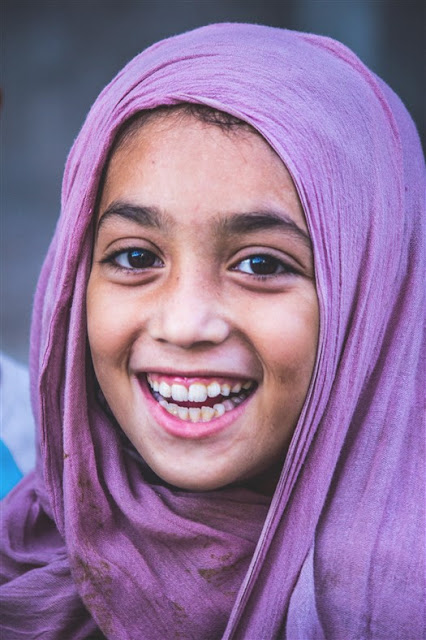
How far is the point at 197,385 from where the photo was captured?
1.52m

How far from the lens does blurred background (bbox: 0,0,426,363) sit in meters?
5.00

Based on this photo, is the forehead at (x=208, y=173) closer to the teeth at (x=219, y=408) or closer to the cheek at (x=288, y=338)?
the cheek at (x=288, y=338)

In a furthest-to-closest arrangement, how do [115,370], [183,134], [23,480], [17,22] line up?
1. [17,22]
2. [23,480]
3. [115,370]
4. [183,134]

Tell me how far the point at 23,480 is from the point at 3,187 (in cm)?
431

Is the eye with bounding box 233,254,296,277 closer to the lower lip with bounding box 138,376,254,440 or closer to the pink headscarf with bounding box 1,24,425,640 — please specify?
the pink headscarf with bounding box 1,24,425,640

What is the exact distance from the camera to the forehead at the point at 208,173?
4.75ft

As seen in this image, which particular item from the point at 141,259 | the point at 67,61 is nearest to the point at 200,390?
the point at 141,259

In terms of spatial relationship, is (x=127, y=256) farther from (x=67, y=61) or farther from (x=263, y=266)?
(x=67, y=61)

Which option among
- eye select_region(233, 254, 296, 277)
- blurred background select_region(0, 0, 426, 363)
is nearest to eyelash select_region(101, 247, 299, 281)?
eye select_region(233, 254, 296, 277)

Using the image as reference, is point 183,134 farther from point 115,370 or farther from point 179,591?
point 179,591

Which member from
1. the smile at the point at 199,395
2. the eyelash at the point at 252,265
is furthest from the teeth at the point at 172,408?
the eyelash at the point at 252,265

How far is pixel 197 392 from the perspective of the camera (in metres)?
1.52

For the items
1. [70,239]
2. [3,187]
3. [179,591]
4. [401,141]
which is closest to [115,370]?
[70,239]

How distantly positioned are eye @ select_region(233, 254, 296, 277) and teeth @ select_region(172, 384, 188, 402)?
0.24 meters
